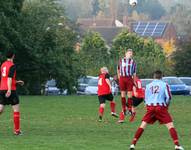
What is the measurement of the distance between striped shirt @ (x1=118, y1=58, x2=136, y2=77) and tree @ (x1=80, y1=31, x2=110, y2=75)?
43.7 metres

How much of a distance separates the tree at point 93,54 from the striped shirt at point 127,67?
144ft

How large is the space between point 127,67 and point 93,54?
57.6 m

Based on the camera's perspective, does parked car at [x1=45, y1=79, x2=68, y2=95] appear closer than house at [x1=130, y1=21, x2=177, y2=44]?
Yes

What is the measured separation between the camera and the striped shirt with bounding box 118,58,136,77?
2336 cm

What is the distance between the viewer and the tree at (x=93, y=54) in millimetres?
71225

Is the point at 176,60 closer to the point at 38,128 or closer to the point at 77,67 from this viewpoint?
the point at 77,67

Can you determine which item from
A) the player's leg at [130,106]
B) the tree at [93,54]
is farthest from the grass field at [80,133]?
the tree at [93,54]

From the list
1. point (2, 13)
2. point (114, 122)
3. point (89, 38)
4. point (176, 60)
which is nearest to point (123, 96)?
point (114, 122)

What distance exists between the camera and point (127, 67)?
23.4 m

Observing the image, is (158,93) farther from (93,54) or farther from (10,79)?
(93,54)

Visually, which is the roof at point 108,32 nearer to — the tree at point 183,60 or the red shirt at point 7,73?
the tree at point 183,60

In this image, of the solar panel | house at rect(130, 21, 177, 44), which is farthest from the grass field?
house at rect(130, 21, 177, 44)

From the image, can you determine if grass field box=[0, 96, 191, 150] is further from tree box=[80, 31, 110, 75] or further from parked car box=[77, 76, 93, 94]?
tree box=[80, 31, 110, 75]

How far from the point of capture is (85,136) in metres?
18.3
